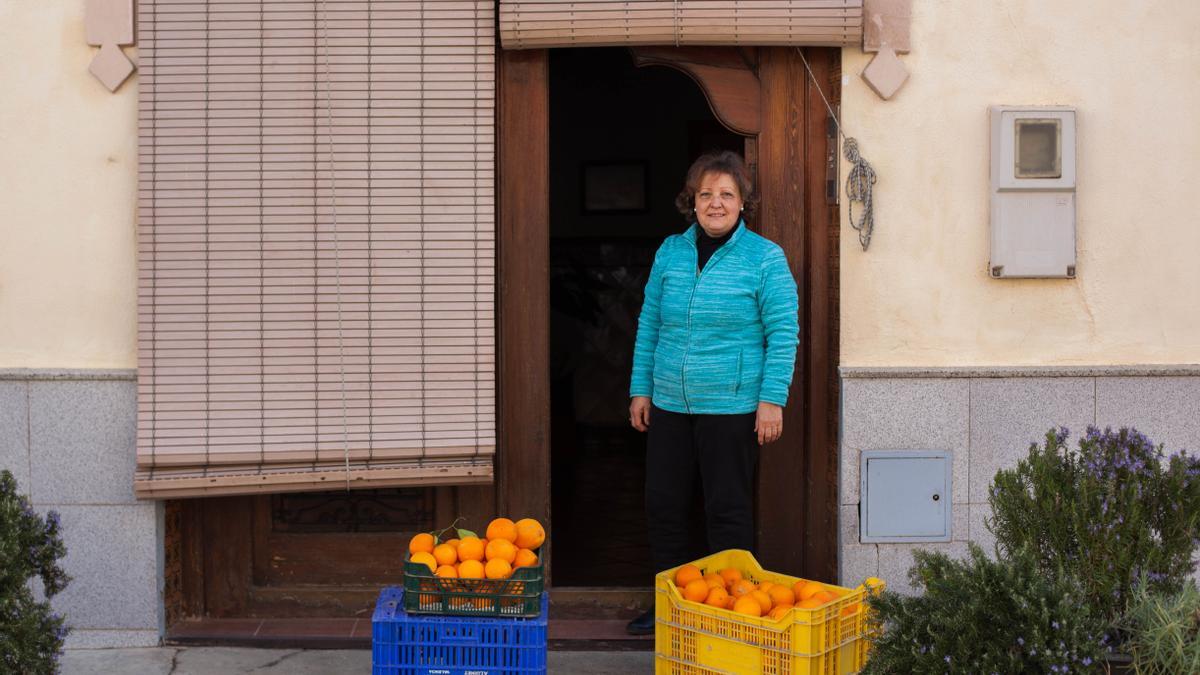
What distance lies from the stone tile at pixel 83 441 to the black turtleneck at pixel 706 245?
2.23m

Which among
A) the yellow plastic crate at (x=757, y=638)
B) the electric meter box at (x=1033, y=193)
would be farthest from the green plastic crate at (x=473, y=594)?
the electric meter box at (x=1033, y=193)

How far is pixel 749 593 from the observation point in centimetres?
448

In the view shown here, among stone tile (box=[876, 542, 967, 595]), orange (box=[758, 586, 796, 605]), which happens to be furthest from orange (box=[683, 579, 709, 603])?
stone tile (box=[876, 542, 967, 595])

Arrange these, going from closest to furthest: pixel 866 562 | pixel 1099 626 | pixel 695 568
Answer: pixel 1099 626 < pixel 695 568 < pixel 866 562

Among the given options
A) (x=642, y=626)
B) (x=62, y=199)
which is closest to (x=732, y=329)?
(x=642, y=626)

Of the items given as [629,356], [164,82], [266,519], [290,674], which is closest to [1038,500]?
[290,674]

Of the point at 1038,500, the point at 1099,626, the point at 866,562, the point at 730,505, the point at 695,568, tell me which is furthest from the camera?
the point at 866,562

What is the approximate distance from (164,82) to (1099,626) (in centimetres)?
376

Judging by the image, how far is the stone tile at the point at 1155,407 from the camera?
5.32 metres

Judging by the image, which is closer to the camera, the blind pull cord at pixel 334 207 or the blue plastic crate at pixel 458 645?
the blue plastic crate at pixel 458 645

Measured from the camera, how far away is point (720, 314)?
15.9 feet

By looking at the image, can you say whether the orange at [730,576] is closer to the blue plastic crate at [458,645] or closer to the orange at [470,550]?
the blue plastic crate at [458,645]

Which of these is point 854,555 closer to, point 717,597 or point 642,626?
point 642,626

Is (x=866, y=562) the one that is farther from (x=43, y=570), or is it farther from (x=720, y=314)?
(x=43, y=570)
